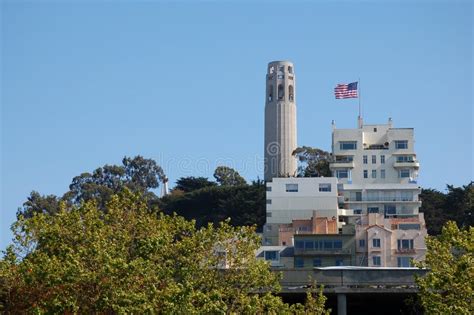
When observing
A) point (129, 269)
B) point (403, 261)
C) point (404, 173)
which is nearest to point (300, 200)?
point (404, 173)

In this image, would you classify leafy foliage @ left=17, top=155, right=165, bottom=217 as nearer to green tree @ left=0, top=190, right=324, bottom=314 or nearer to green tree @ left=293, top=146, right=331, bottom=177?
green tree @ left=293, top=146, right=331, bottom=177

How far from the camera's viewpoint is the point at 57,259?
157ft

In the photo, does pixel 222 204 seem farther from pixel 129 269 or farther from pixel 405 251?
pixel 129 269

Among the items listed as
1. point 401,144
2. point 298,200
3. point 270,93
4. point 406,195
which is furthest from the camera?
point 270,93

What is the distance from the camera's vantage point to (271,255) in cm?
11862

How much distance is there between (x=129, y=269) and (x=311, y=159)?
414 feet

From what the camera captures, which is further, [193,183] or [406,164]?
[193,183]

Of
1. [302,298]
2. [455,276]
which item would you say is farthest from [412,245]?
[455,276]

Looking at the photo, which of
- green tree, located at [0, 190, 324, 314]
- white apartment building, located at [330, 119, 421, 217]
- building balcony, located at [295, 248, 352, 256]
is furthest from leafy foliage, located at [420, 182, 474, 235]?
green tree, located at [0, 190, 324, 314]

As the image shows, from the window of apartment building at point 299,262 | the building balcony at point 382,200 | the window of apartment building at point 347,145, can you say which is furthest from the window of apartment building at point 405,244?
the window of apartment building at point 347,145

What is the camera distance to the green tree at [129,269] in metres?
45.0

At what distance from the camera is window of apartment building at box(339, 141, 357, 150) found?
456 feet

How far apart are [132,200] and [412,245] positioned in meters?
67.3

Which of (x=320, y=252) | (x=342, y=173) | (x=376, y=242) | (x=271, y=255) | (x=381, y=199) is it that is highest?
(x=342, y=173)
